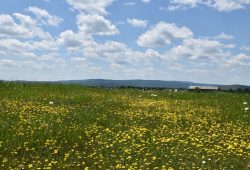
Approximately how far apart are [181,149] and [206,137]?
1.83 metres

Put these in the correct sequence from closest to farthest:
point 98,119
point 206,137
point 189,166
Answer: point 189,166, point 206,137, point 98,119

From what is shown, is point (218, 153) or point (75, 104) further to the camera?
point (75, 104)

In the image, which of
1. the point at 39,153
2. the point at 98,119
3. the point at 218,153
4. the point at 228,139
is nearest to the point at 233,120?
the point at 228,139

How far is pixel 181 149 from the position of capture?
12.2 meters

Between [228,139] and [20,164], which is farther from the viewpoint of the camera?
[228,139]

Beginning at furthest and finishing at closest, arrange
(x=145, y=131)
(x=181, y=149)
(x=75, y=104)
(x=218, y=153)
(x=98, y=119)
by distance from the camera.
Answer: (x=75, y=104) → (x=98, y=119) → (x=145, y=131) → (x=181, y=149) → (x=218, y=153)

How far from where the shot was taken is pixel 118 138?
44.6 feet

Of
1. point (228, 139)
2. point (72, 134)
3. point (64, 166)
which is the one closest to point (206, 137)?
point (228, 139)

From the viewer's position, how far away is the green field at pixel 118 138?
1096cm

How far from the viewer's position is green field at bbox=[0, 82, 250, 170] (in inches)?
432

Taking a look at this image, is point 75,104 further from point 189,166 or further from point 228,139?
point 189,166

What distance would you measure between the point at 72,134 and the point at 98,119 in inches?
119

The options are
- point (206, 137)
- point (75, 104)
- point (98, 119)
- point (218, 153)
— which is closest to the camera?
point (218, 153)

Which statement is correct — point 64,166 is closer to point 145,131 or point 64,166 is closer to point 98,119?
point 145,131
